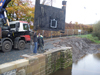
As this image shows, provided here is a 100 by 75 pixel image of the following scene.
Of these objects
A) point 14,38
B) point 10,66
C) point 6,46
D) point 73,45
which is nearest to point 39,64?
point 10,66

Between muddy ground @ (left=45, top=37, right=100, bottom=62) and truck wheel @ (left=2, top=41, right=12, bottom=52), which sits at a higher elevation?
truck wheel @ (left=2, top=41, right=12, bottom=52)

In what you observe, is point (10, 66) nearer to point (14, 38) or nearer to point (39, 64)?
point (39, 64)

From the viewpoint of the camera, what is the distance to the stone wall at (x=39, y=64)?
5.01 m

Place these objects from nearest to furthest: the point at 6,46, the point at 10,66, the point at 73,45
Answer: the point at 10,66 → the point at 6,46 → the point at 73,45

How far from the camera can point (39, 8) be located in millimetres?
6391

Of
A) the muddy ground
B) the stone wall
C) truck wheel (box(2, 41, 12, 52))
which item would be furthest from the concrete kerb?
A: the muddy ground

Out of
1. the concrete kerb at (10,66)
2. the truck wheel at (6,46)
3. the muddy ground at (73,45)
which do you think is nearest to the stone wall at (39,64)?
the concrete kerb at (10,66)

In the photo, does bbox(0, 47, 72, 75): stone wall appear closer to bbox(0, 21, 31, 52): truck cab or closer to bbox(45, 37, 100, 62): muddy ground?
bbox(45, 37, 100, 62): muddy ground

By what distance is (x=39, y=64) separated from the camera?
22.2ft

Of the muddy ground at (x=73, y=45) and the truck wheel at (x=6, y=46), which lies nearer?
the truck wheel at (x=6, y=46)

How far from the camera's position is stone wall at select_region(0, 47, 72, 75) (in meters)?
5.01

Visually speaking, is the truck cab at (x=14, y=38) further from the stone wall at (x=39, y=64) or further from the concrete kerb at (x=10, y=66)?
the concrete kerb at (x=10, y=66)

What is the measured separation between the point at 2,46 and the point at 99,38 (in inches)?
1071

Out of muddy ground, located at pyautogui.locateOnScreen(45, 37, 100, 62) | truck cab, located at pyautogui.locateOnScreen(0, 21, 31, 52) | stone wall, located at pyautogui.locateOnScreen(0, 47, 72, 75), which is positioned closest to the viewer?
stone wall, located at pyautogui.locateOnScreen(0, 47, 72, 75)
